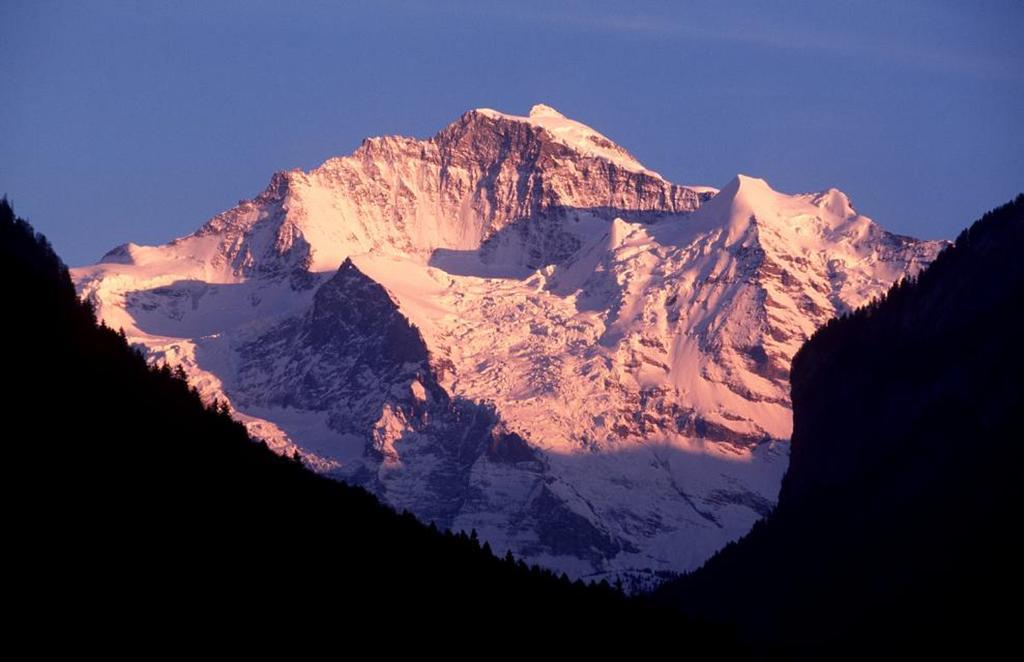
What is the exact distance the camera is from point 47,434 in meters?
148

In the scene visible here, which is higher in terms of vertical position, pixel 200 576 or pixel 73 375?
pixel 73 375

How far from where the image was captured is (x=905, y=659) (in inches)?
7854

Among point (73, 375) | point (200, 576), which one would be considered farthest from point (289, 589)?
point (73, 375)

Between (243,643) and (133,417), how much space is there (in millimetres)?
39951

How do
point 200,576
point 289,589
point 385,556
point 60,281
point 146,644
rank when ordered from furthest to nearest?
point 60,281 < point 385,556 < point 289,589 < point 200,576 < point 146,644

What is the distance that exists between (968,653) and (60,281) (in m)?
67.9

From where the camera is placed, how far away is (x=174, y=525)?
490 ft

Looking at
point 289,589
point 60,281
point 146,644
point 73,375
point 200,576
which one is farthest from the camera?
point 60,281

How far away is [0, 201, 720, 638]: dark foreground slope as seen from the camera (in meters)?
131

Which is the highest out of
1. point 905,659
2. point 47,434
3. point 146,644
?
point 905,659

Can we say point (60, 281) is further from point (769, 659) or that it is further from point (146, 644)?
point (146, 644)

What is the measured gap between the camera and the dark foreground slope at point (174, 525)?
13075 centimetres

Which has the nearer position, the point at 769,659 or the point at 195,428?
the point at 195,428

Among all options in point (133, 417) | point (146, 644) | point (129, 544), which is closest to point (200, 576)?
point (129, 544)
